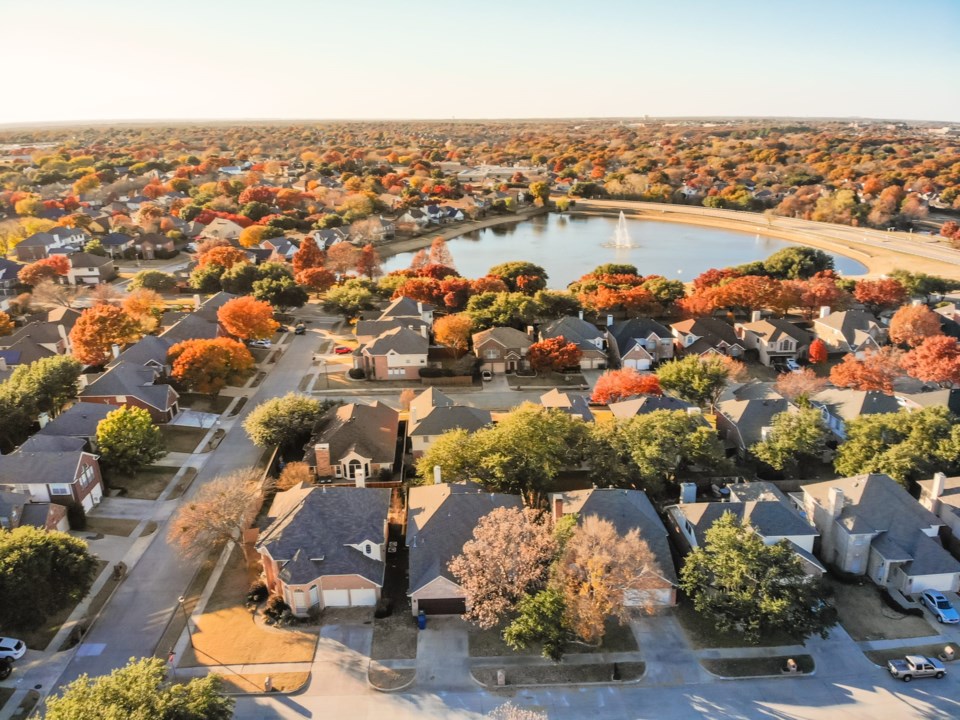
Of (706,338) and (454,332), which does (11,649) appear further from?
(706,338)

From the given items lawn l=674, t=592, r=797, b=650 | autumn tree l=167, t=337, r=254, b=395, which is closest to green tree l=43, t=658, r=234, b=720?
lawn l=674, t=592, r=797, b=650

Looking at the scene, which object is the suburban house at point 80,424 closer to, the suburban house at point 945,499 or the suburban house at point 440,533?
the suburban house at point 440,533

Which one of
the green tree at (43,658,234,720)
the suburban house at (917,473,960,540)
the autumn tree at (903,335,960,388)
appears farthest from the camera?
the autumn tree at (903,335,960,388)

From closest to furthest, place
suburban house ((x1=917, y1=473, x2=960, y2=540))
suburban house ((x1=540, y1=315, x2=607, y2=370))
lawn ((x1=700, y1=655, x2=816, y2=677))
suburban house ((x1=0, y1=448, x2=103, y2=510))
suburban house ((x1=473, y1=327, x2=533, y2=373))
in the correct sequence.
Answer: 1. lawn ((x1=700, y1=655, x2=816, y2=677))
2. suburban house ((x1=917, y1=473, x2=960, y2=540))
3. suburban house ((x1=0, y1=448, x2=103, y2=510))
4. suburban house ((x1=473, y1=327, x2=533, y2=373))
5. suburban house ((x1=540, y1=315, x2=607, y2=370))

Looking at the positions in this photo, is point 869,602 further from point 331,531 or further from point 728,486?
point 331,531

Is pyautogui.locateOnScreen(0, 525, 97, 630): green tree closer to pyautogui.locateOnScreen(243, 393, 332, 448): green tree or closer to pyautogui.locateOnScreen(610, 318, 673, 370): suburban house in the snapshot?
pyautogui.locateOnScreen(243, 393, 332, 448): green tree

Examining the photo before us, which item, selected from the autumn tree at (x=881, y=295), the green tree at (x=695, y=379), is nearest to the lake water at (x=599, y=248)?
the autumn tree at (x=881, y=295)

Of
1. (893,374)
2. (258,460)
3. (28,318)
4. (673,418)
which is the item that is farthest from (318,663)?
(28,318)
